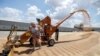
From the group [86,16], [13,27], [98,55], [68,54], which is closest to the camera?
[98,55]

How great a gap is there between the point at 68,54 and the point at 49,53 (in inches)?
39.6

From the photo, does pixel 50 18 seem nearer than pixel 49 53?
No

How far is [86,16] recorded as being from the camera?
933 inches

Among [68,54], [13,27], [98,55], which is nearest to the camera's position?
[98,55]

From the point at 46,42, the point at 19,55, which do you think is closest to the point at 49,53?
the point at 19,55

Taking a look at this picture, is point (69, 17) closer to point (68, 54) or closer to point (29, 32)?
point (29, 32)

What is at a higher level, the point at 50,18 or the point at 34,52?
the point at 50,18

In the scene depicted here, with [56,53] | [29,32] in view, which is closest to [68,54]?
[56,53]

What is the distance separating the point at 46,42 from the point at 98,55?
21.6 feet

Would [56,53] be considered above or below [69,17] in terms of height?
below

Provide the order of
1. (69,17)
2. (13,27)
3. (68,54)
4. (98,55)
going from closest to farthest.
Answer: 1. (98,55)
2. (68,54)
3. (13,27)
4. (69,17)

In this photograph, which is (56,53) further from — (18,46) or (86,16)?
(86,16)

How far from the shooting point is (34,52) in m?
13.1

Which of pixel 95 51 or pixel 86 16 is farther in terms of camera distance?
pixel 86 16
